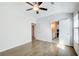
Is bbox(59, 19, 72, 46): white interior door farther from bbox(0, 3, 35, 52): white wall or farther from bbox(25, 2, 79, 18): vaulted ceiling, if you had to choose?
bbox(0, 3, 35, 52): white wall

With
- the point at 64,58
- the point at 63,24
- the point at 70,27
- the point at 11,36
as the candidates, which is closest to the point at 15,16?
the point at 11,36

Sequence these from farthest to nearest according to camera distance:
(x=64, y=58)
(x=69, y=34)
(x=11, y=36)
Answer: (x=69, y=34) < (x=11, y=36) < (x=64, y=58)

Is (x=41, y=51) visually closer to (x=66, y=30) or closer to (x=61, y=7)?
(x=61, y=7)

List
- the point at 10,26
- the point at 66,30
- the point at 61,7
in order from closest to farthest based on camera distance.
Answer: the point at 61,7, the point at 10,26, the point at 66,30

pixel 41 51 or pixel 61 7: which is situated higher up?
pixel 61 7

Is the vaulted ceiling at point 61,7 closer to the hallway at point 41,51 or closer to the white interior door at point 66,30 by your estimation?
the white interior door at point 66,30

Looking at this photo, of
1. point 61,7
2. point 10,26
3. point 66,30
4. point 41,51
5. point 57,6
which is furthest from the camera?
point 66,30

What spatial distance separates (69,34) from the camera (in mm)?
4609

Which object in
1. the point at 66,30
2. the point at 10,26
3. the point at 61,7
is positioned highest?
the point at 61,7

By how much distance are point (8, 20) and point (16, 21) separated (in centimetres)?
39

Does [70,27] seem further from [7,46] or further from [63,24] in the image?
[7,46]

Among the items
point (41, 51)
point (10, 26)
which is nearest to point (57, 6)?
point (41, 51)

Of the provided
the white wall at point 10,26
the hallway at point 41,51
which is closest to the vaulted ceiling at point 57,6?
the white wall at point 10,26

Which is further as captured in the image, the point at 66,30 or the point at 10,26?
the point at 66,30
